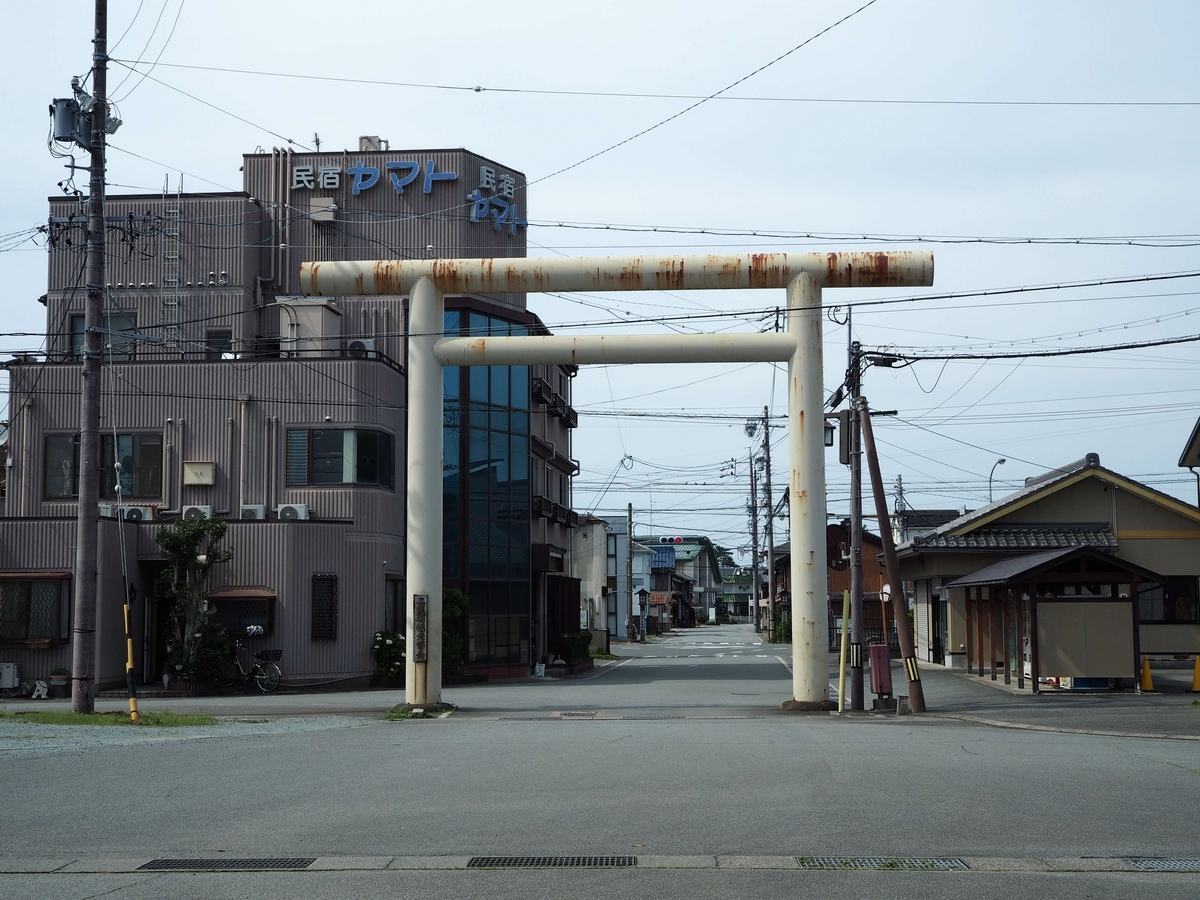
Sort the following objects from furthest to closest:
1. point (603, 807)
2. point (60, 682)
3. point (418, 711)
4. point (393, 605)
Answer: point (393, 605) < point (60, 682) < point (418, 711) < point (603, 807)

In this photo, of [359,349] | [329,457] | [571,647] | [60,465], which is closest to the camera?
[329,457]

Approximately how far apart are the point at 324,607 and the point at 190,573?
10.8ft

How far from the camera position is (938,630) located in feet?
123

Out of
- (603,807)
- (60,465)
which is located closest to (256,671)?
(60,465)

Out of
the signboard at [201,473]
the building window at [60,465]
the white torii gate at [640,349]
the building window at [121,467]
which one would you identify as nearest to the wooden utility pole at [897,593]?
the white torii gate at [640,349]

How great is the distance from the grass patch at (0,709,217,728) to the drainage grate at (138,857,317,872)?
10.3 meters

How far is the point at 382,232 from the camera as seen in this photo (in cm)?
3478

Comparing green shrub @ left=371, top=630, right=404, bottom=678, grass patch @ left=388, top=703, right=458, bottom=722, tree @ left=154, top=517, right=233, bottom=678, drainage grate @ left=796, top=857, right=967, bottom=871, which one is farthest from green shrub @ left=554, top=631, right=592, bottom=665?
drainage grate @ left=796, top=857, right=967, bottom=871

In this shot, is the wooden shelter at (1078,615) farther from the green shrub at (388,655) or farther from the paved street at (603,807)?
the green shrub at (388,655)

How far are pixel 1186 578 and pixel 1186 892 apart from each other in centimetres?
2785

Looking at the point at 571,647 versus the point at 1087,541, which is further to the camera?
the point at 571,647

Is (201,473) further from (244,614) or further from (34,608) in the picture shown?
(34,608)

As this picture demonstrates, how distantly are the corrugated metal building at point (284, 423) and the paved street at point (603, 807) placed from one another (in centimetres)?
1107

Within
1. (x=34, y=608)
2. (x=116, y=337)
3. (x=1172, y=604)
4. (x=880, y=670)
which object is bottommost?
(x=880, y=670)
